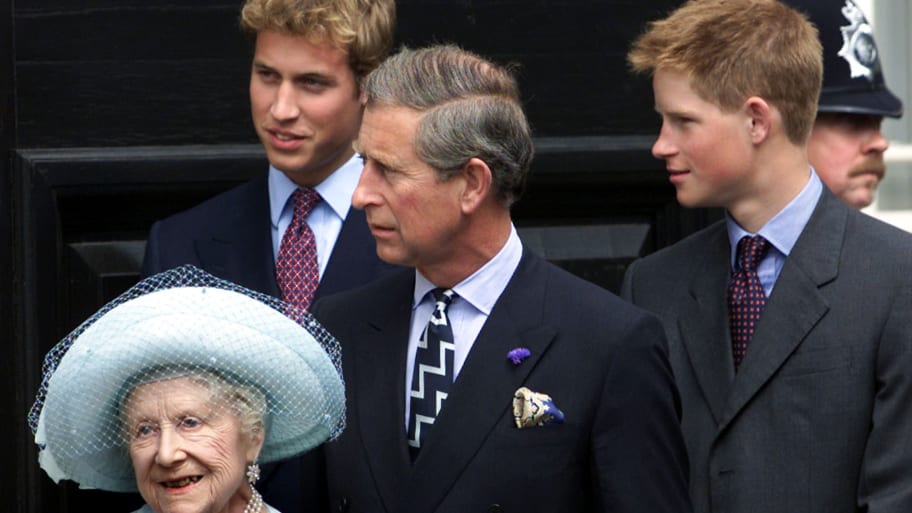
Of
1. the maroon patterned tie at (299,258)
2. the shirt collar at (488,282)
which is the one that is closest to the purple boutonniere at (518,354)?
the shirt collar at (488,282)

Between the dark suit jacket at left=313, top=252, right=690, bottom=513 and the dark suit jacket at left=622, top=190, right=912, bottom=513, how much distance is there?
343 mm

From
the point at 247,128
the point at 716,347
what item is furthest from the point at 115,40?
the point at 716,347

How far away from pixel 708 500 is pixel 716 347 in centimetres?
32

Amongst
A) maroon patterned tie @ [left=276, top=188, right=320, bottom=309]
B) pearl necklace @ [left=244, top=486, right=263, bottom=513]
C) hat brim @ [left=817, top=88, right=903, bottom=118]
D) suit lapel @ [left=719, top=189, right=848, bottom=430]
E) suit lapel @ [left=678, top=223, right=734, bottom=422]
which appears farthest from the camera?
hat brim @ [left=817, top=88, right=903, bottom=118]

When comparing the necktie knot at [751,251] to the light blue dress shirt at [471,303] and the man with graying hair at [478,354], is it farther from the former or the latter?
the light blue dress shirt at [471,303]

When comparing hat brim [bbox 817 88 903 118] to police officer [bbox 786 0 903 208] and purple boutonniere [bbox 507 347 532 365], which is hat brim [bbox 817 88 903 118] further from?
purple boutonniere [bbox 507 347 532 365]

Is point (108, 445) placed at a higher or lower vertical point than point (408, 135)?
lower

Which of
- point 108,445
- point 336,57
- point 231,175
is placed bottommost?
point 108,445

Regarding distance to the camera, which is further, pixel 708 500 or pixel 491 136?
pixel 708 500

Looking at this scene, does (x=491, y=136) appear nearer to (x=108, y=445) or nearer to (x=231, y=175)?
(x=108, y=445)


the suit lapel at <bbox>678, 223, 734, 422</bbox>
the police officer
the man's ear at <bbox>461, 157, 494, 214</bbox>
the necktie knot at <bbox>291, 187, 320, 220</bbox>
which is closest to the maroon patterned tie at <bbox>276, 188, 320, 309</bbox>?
the necktie knot at <bbox>291, 187, 320, 220</bbox>

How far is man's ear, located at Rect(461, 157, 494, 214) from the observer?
3.66 meters

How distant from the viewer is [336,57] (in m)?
4.27

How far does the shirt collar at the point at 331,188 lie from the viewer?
14.2ft
